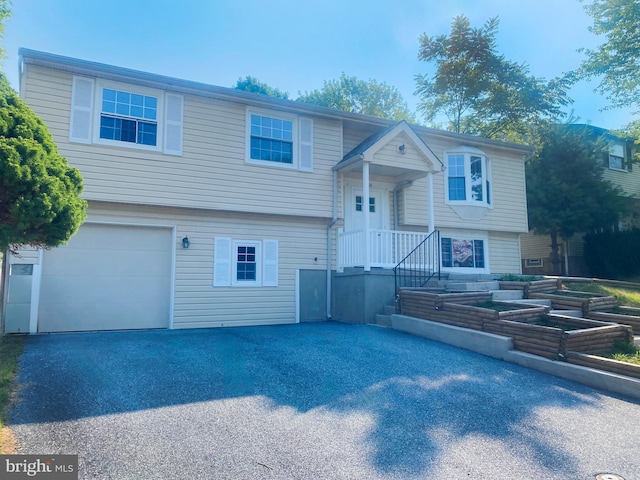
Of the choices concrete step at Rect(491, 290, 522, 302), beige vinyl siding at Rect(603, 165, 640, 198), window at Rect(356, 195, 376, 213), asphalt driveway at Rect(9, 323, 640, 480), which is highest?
beige vinyl siding at Rect(603, 165, 640, 198)

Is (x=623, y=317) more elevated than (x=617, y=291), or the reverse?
(x=617, y=291)

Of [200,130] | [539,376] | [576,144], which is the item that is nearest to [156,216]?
[200,130]

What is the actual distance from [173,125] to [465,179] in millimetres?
8667

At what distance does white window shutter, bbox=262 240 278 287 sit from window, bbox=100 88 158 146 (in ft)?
11.4

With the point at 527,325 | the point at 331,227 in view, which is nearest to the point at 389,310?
the point at 331,227

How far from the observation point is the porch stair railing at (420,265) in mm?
9680

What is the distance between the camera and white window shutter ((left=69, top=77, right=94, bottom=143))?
8328mm

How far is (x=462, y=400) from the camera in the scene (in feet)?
15.3

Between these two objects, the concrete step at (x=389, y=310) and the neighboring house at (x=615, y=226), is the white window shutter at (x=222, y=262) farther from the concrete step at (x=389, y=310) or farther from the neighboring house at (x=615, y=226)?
the neighboring house at (x=615, y=226)

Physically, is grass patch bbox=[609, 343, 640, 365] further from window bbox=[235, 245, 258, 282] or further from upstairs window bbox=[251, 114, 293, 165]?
upstairs window bbox=[251, 114, 293, 165]

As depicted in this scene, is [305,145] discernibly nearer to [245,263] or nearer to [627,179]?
[245,263]

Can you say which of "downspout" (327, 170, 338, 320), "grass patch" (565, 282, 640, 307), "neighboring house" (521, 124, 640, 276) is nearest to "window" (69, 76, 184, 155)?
"downspout" (327, 170, 338, 320)

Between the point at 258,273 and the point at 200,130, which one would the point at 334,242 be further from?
the point at 200,130

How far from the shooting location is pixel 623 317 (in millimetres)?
7184
